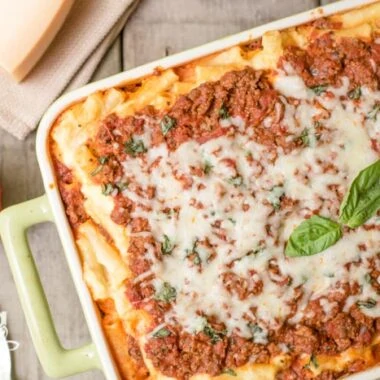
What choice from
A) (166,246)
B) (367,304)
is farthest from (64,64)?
(367,304)

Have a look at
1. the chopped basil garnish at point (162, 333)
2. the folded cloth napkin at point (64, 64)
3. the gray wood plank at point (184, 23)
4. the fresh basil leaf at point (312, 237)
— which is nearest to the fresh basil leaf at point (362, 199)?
the fresh basil leaf at point (312, 237)

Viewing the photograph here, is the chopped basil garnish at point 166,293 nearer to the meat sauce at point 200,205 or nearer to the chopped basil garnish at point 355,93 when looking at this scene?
the meat sauce at point 200,205

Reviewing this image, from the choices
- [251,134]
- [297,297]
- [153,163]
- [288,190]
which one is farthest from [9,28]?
[297,297]

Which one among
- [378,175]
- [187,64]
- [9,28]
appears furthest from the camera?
[9,28]

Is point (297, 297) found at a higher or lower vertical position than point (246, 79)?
lower

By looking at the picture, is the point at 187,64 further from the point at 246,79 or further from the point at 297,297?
the point at 297,297

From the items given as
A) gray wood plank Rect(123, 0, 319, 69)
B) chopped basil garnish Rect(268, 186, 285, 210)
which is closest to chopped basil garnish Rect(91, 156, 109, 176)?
Answer: chopped basil garnish Rect(268, 186, 285, 210)

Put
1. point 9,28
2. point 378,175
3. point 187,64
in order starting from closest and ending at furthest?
1. point 378,175
2. point 187,64
3. point 9,28
